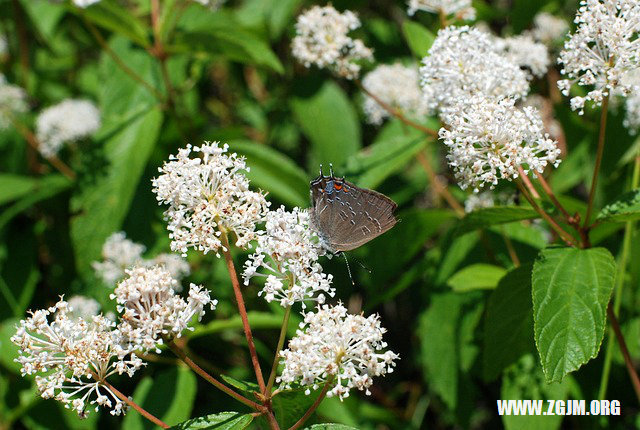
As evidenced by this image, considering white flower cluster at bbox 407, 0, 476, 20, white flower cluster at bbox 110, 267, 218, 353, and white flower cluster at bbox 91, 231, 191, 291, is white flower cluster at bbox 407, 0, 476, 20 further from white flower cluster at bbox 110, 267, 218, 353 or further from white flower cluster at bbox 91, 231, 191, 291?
white flower cluster at bbox 110, 267, 218, 353

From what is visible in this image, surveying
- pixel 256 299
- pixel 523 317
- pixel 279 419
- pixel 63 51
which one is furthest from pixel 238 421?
pixel 63 51

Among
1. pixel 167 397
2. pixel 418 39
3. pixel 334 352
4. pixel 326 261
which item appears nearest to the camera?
pixel 334 352

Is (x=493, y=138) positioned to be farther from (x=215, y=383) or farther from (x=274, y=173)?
(x=274, y=173)

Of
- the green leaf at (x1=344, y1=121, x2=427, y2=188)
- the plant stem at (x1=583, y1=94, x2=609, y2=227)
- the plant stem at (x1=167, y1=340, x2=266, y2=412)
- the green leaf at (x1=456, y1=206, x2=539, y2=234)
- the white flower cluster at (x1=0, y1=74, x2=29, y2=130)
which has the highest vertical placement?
the white flower cluster at (x1=0, y1=74, x2=29, y2=130)

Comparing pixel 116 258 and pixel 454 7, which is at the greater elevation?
pixel 454 7

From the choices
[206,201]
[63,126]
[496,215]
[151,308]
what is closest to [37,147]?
[63,126]

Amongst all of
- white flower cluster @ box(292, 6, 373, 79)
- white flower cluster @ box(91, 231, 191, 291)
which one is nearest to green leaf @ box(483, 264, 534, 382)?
white flower cluster @ box(292, 6, 373, 79)
